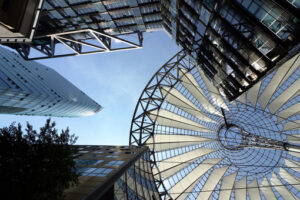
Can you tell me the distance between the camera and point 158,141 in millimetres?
27625

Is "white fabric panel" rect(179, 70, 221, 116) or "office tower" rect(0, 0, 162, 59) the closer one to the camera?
"office tower" rect(0, 0, 162, 59)

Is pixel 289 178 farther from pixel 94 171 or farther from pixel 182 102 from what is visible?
pixel 94 171

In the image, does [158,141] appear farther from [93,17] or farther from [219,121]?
[93,17]

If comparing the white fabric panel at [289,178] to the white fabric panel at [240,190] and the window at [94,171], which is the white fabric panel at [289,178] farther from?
the window at [94,171]

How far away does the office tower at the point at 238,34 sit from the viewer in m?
9.68

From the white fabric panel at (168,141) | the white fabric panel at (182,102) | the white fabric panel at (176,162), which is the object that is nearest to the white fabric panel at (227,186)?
the white fabric panel at (176,162)

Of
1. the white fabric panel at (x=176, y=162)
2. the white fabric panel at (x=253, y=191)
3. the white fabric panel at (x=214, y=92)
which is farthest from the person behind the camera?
the white fabric panel at (x=214, y=92)

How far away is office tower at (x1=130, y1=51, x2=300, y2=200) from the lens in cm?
2442

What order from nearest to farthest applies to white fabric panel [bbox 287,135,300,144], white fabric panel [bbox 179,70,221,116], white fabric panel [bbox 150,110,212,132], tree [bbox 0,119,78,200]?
tree [bbox 0,119,78,200]
white fabric panel [bbox 287,135,300,144]
white fabric panel [bbox 179,70,221,116]
white fabric panel [bbox 150,110,212,132]

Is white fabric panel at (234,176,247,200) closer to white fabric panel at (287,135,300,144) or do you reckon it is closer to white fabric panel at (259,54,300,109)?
white fabric panel at (287,135,300,144)

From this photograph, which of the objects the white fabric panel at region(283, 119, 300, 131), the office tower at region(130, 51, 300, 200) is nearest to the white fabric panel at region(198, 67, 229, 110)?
the office tower at region(130, 51, 300, 200)

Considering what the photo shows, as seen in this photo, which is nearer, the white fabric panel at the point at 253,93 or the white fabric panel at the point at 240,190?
the white fabric panel at the point at 253,93

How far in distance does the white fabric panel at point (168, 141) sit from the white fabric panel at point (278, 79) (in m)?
13.3

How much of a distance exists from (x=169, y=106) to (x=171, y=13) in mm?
14933
